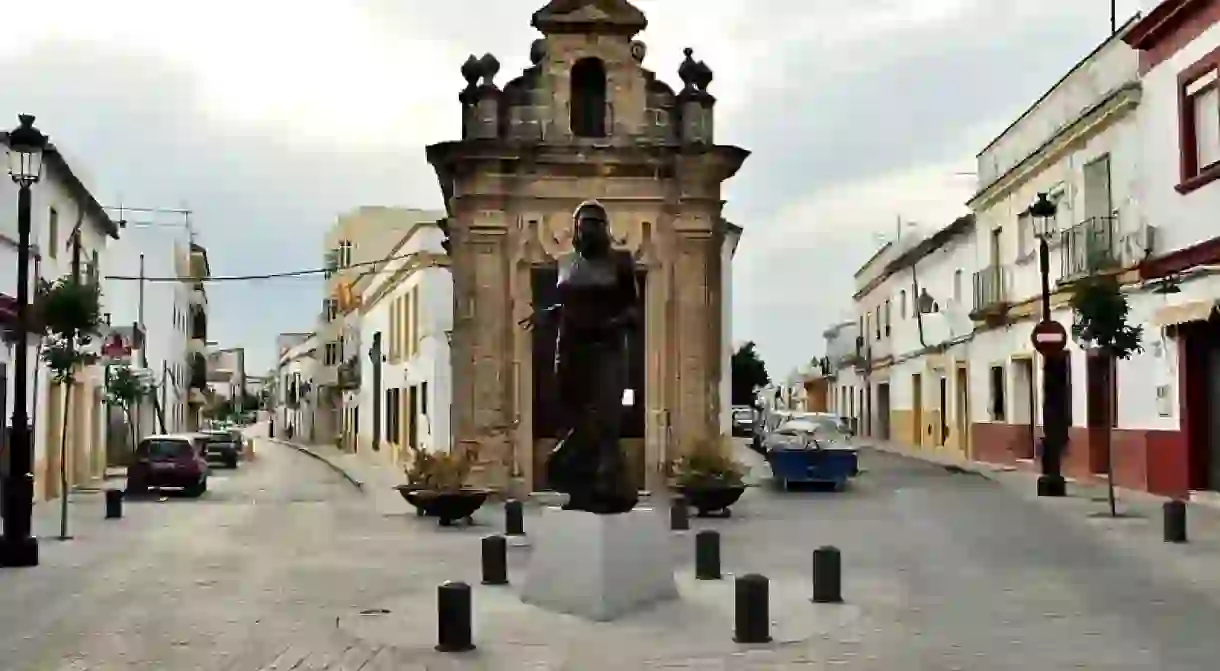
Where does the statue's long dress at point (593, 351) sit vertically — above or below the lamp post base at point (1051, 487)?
above

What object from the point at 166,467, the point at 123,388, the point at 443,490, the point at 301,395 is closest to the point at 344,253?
the point at 301,395

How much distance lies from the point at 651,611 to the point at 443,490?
8794 mm

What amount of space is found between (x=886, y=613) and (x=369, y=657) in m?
4.19

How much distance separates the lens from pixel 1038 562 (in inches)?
573

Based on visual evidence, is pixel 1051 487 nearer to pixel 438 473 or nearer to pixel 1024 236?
pixel 1024 236

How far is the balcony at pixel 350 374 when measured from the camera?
5119cm

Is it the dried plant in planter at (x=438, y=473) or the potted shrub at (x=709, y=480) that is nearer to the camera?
the dried plant in planter at (x=438, y=473)

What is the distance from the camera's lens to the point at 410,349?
36062mm

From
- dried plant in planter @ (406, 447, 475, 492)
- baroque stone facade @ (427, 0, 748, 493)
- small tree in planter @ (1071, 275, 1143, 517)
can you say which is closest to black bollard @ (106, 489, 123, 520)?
dried plant in planter @ (406, 447, 475, 492)

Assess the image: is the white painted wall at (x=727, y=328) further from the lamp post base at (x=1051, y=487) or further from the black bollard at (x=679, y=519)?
the lamp post base at (x=1051, y=487)

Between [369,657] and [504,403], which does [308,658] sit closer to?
[369,657]

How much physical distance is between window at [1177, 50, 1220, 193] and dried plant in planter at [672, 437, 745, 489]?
784cm

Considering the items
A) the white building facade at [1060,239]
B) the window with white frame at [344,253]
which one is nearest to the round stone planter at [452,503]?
the white building facade at [1060,239]

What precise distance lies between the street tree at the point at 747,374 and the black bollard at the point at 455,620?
215 feet
